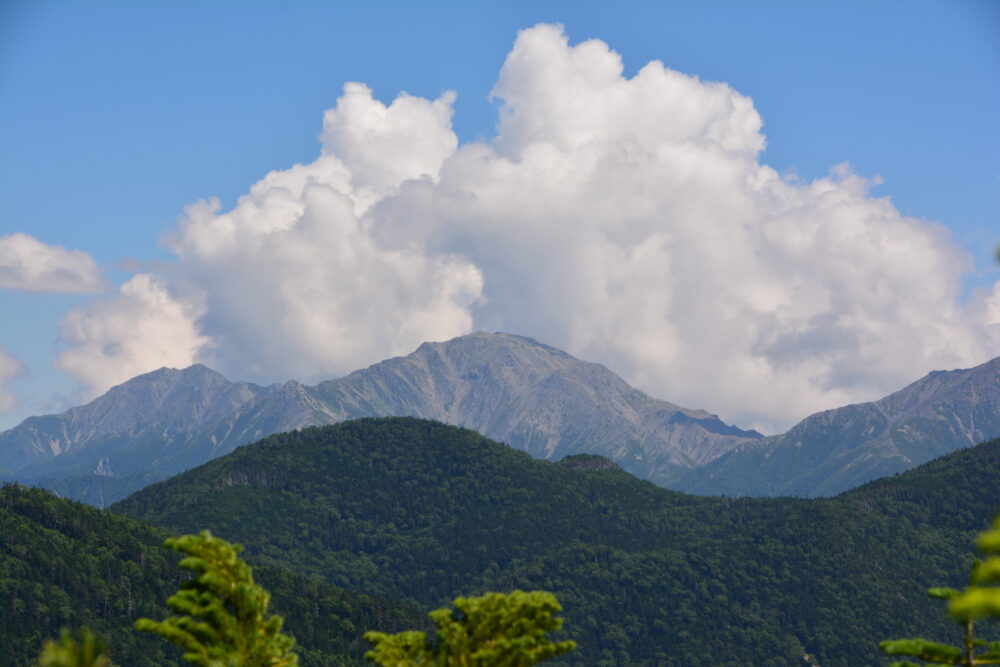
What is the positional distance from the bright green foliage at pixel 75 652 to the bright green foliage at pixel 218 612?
23.5 meters

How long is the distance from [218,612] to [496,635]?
14.6 metres

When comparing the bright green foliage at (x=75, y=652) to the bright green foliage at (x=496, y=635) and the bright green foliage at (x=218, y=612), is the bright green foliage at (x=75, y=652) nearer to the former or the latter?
the bright green foliage at (x=218, y=612)

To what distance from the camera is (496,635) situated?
183 ft

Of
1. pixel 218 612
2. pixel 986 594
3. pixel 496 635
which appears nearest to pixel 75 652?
pixel 986 594

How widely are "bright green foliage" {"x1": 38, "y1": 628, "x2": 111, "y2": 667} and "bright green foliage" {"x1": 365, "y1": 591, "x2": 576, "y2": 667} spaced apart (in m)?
28.0

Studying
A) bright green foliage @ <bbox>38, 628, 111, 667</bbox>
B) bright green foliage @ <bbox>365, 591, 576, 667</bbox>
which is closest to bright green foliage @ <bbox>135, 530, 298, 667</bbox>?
bright green foliage @ <bbox>365, 591, 576, 667</bbox>

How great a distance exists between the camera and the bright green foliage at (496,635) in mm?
53781

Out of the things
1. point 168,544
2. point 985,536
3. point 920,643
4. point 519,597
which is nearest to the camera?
point 985,536

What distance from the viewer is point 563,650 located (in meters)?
56.4

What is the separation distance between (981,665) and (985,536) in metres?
21.0

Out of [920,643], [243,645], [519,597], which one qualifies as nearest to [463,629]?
[519,597]

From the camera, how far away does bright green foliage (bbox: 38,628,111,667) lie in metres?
26.8

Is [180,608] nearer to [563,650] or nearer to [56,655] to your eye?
[563,650]

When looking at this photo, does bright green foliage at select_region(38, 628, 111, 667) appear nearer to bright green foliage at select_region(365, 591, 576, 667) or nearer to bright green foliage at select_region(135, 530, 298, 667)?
bright green foliage at select_region(135, 530, 298, 667)
